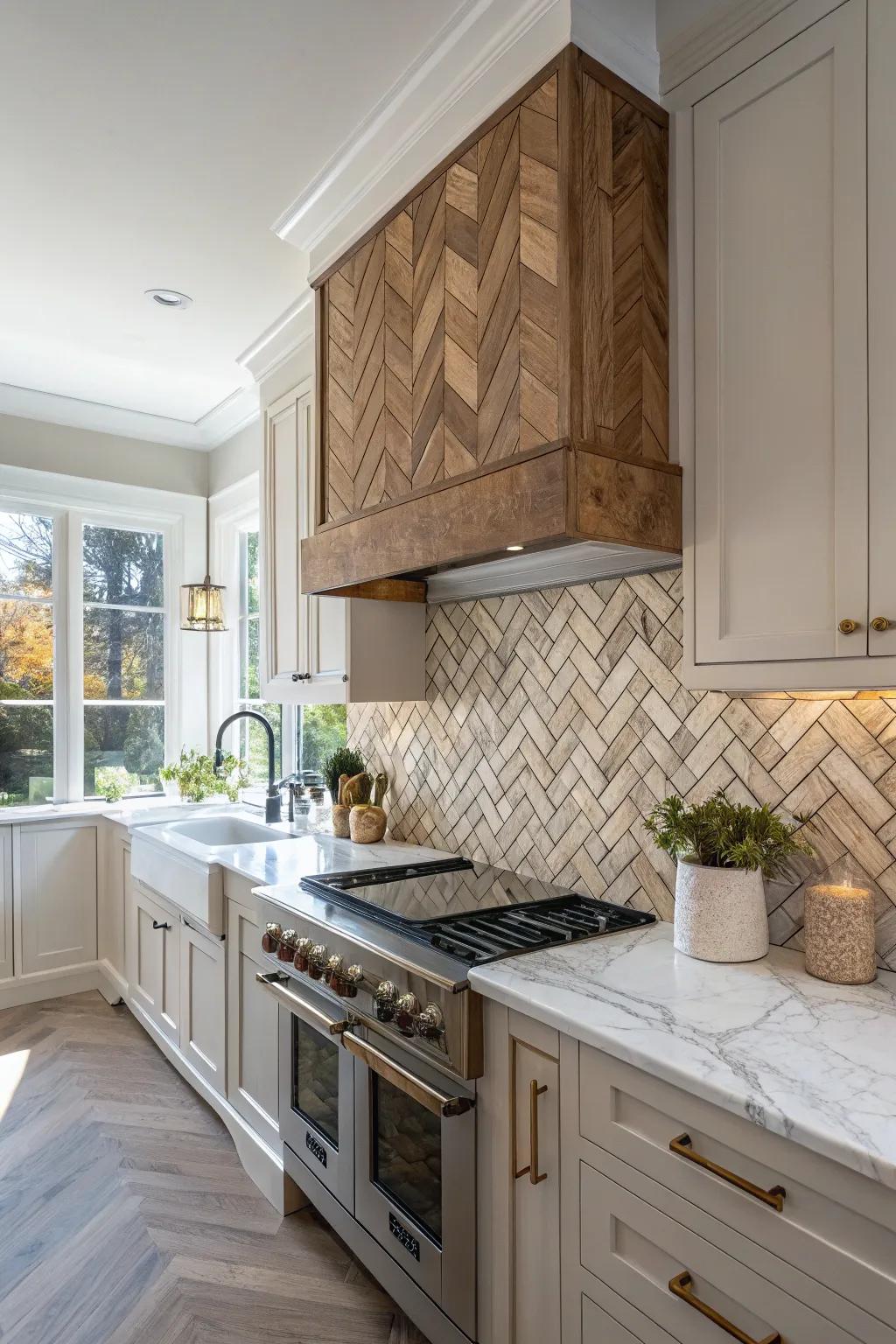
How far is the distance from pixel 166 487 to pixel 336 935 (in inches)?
129

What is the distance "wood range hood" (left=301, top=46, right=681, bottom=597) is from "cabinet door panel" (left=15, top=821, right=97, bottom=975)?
2663 mm

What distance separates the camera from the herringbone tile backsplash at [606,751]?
1.55m

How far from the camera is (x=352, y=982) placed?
182 cm

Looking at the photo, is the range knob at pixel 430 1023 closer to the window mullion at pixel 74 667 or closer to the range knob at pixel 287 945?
the range knob at pixel 287 945

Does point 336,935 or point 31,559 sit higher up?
point 31,559

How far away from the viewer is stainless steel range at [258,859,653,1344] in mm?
1567

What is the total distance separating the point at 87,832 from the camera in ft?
12.9

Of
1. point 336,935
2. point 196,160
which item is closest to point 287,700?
point 336,935

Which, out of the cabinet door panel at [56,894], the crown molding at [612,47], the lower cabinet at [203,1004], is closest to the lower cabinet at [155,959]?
the lower cabinet at [203,1004]

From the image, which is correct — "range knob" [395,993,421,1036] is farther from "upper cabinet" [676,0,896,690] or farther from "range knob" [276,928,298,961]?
"upper cabinet" [676,0,896,690]

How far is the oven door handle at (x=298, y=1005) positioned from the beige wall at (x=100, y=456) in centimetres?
292

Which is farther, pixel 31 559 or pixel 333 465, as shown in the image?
pixel 31 559

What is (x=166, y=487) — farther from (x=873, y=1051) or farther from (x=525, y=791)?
(x=873, y=1051)

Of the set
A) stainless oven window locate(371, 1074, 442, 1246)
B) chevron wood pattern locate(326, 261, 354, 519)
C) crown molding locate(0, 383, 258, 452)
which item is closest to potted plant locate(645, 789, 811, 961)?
stainless oven window locate(371, 1074, 442, 1246)
